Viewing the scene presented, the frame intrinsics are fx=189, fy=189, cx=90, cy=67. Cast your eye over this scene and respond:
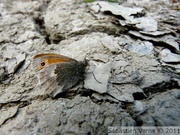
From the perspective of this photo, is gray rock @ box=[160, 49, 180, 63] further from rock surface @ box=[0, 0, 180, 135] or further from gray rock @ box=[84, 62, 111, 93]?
gray rock @ box=[84, 62, 111, 93]

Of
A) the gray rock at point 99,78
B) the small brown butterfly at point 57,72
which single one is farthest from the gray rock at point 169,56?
the small brown butterfly at point 57,72

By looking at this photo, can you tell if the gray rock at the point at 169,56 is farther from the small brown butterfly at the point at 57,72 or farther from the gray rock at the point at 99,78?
the small brown butterfly at the point at 57,72

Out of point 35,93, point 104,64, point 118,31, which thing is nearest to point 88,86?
point 104,64

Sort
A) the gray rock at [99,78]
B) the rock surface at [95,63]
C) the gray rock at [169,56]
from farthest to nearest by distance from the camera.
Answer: the gray rock at [169,56] → the gray rock at [99,78] → the rock surface at [95,63]

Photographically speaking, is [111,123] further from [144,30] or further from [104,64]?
[144,30]

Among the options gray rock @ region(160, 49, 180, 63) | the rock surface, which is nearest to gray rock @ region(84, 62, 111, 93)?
the rock surface

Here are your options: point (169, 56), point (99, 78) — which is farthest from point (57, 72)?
point (169, 56)
